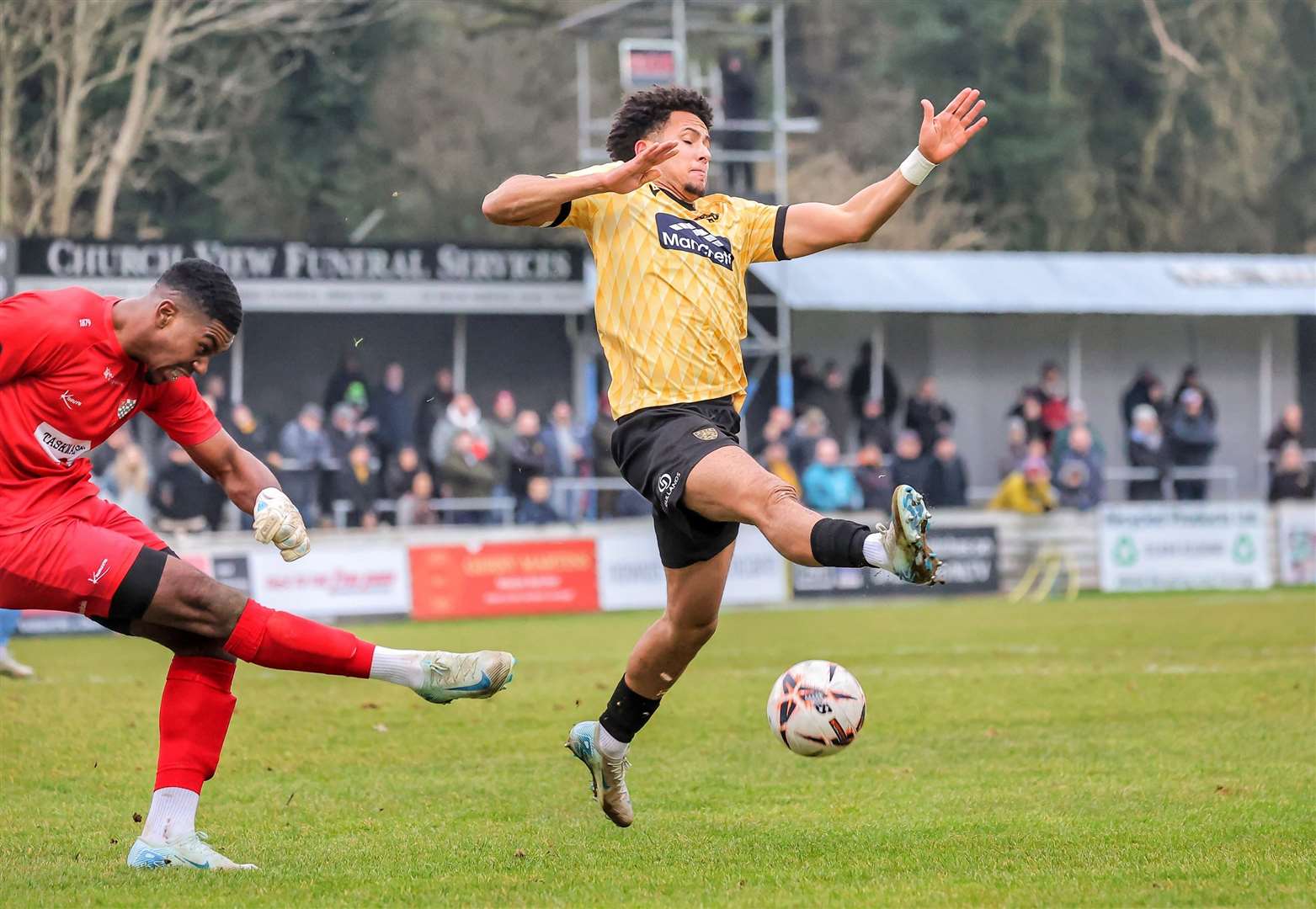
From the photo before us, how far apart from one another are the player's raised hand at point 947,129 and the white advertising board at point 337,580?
12.2 metres

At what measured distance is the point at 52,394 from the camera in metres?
5.81

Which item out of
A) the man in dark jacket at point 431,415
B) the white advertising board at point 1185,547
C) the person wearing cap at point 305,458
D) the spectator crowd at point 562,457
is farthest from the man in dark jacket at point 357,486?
the white advertising board at point 1185,547

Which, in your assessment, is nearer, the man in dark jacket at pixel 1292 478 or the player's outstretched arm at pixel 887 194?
the player's outstretched arm at pixel 887 194

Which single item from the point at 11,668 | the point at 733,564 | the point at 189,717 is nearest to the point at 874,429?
the point at 733,564

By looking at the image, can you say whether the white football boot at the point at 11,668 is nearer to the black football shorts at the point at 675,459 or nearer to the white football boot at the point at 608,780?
the white football boot at the point at 608,780

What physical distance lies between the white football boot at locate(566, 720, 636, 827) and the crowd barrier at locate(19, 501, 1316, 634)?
36.8 feet

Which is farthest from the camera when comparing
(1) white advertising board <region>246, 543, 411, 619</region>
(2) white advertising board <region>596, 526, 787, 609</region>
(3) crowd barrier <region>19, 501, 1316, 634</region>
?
(2) white advertising board <region>596, 526, 787, 609</region>

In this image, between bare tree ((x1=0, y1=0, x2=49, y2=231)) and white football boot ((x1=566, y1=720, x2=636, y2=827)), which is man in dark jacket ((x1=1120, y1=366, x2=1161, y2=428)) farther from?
white football boot ((x1=566, y1=720, x2=636, y2=827))

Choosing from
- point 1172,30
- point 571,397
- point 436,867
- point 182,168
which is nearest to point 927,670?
point 436,867

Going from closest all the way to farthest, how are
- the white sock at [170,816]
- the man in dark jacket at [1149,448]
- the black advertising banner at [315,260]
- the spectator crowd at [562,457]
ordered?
the white sock at [170,816]
the spectator crowd at [562,457]
the black advertising banner at [315,260]
the man in dark jacket at [1149,448]

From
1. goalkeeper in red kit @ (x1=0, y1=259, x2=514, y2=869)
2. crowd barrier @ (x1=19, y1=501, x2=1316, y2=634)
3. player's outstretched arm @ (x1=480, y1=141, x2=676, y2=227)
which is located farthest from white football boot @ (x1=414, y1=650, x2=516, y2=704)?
crowd barrier @ (x1=19, y1=501, x2=1316, y2=634)

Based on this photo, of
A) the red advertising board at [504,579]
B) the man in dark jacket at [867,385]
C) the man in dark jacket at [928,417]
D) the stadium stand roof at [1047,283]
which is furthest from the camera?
the stadium stand roof at [1047,283]

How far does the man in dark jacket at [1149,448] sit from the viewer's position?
24547 mm

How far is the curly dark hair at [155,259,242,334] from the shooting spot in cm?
595
